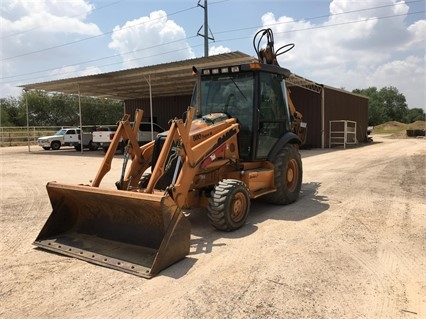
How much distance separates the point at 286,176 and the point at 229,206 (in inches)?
83.8

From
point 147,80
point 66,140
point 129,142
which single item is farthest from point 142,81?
point 129,142

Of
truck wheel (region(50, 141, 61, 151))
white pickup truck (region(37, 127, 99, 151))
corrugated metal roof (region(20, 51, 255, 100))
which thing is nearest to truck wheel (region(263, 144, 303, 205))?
corrugated metal roof (region(20, 51, 255, 100))

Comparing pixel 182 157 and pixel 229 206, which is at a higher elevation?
pixel 182 157

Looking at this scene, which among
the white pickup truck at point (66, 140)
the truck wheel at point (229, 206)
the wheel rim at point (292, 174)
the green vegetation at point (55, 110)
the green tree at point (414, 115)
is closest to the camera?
the truck wheel at point (229, 206)

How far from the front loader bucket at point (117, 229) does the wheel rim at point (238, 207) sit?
4.04 ft

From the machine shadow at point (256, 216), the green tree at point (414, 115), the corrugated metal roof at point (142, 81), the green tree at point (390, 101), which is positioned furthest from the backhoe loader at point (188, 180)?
the green tree at point (414, 115)

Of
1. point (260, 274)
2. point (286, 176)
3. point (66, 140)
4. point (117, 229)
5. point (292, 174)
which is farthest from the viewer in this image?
point (66, 140)

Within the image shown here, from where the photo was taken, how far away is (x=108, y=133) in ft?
70.6

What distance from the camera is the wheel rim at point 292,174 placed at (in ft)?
24.9

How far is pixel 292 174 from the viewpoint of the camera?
7699 mm

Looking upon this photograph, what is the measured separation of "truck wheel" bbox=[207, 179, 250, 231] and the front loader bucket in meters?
0.94

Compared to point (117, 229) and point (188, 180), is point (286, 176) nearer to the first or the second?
point (188, 180)

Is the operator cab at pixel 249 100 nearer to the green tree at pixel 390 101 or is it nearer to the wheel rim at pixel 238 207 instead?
the wheel rim at pixel 238 207

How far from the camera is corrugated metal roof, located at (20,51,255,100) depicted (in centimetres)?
A: 1608
